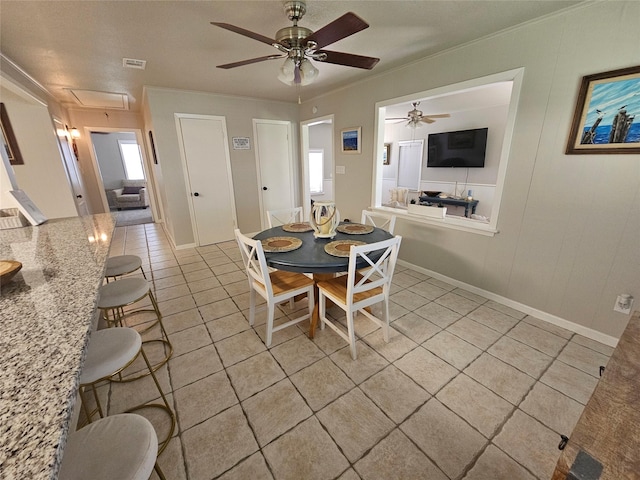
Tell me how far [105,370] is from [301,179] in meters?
4.53

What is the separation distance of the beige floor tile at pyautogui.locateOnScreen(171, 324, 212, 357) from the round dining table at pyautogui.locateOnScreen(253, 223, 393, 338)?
866mm

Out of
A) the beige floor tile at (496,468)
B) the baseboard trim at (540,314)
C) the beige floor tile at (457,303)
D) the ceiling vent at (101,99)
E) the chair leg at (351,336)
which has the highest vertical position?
the ceiling vent at (101,99)

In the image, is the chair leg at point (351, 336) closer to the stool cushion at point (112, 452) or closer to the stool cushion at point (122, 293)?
the stool cushion at point (112, 452)

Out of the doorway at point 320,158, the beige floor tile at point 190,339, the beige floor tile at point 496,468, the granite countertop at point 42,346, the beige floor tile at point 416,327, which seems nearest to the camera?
the granite countertop at point 42,346

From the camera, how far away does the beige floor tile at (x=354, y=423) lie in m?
1.33

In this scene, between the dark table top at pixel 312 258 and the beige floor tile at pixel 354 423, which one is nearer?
the beige floor tile at pixel 354 423

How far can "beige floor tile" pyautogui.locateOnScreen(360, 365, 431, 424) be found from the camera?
1.51 metres

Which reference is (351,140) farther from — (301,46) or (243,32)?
(243,32)

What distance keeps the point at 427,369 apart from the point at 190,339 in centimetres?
181

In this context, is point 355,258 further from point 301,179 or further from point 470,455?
point 301,179

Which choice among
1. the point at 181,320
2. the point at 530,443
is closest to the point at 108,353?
the point at 181,320

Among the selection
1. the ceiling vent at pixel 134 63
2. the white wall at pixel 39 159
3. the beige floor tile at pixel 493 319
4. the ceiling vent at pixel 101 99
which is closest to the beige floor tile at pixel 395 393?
the beige floor tile at pixel 493 319

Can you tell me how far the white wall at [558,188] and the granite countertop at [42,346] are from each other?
9.62 ft

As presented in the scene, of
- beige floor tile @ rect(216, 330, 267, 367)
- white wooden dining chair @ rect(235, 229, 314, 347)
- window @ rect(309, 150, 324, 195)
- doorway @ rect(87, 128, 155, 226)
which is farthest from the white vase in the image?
doorway @ rect(87, 128, 155, 226)
